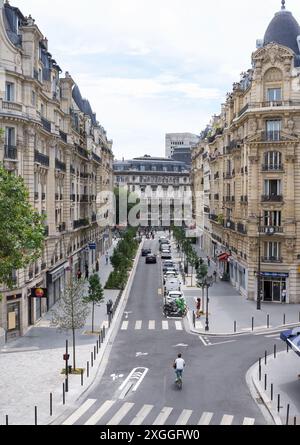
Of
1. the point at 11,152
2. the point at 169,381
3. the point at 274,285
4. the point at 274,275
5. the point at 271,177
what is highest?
the point at 11,152

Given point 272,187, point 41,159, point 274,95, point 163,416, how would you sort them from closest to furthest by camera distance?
point 163,416
point 41,159
point 274,95
point 272,187

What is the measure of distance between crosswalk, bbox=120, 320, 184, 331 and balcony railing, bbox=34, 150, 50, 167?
49.6 ft

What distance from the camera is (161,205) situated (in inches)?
6152

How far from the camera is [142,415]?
23.6 m

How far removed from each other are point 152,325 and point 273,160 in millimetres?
20546

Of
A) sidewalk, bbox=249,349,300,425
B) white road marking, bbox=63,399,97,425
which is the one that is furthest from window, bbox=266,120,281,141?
white road marking, bbox=63,399,97,425

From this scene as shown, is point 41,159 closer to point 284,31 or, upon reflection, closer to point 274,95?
point 274,95

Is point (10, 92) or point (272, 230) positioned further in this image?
point (272, 230)

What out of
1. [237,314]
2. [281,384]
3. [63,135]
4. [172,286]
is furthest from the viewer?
[172,286]

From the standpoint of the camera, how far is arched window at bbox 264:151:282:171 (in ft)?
169

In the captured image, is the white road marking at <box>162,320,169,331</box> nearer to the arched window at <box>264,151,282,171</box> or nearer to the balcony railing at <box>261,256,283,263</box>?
the balcony railing at <box>261,256,283,263</box>

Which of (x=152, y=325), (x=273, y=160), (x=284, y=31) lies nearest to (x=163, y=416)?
(x=152, y=325)

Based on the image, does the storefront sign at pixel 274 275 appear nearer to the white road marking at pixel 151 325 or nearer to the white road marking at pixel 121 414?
the white road marking at pixel 151 325
